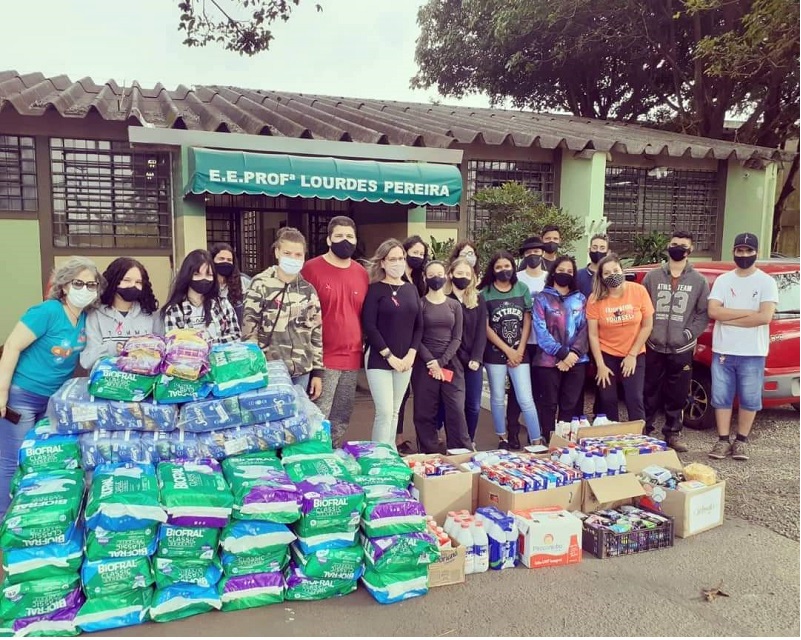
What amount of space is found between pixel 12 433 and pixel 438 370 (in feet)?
10.0

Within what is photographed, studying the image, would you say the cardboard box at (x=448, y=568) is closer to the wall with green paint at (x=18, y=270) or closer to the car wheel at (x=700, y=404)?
the car wheel at (x=700, y=404)

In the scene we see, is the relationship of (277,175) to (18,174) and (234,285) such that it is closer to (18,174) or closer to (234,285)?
(234,285)

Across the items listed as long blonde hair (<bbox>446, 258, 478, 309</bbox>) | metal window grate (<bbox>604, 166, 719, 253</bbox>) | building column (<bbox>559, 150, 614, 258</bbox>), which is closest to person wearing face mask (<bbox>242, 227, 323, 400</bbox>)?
long blonde hair (<bbox>446, 258, 478, 309</bbox>)

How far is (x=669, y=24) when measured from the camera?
1595 centimetres

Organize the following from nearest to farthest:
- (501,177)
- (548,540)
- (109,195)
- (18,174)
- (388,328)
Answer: (548,540), (388,328), (18,174), (109,195), (501,177)

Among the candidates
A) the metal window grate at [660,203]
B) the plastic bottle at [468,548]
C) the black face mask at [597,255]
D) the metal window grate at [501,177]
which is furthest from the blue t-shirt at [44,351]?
the metal window grate at [660,203]

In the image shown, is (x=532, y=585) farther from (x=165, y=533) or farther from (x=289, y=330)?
(x=289, y=330)

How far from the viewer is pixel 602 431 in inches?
202

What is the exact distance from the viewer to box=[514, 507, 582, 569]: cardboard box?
153 inches

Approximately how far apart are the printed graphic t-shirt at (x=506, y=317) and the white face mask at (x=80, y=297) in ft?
10.3

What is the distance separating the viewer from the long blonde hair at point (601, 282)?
5.75 m

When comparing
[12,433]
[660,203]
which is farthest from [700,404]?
[660,203]

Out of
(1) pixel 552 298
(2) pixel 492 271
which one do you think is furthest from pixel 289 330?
(1) pixel 552 298

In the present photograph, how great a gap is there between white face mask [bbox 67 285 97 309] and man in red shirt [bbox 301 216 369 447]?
1.53 meters
